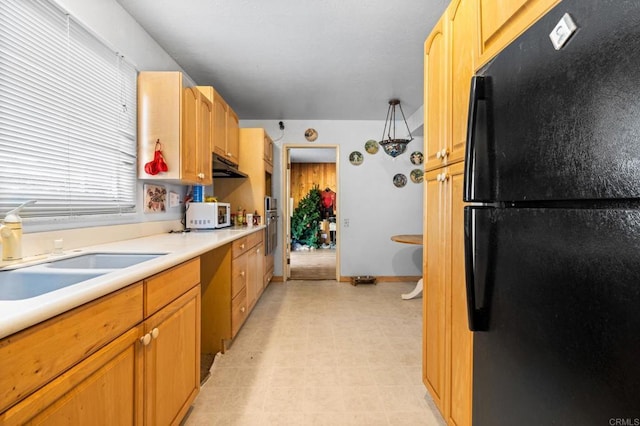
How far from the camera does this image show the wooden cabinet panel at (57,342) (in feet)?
2.01

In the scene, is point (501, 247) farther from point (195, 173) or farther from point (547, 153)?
point (195, 173)

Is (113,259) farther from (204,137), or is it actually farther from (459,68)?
(459,68)

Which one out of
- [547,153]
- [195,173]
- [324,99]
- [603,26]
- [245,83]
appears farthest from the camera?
[324,99]

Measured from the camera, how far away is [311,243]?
26.1ft

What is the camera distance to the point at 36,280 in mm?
1153

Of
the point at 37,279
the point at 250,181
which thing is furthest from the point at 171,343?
the point at 250,181

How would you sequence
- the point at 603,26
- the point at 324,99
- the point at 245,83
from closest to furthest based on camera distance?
the point at 603,26 < the point at 245,83 < the point at 324,99

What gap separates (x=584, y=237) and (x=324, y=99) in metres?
3.46

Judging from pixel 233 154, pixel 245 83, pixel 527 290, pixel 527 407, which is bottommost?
pixel 527 407

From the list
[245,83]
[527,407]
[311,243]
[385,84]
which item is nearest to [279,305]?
[245,83]

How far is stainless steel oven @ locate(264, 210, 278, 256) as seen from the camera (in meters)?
3.83

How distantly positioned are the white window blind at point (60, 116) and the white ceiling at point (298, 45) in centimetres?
61

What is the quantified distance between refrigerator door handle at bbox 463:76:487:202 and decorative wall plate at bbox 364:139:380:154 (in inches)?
145
